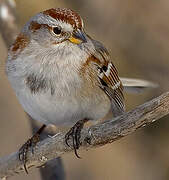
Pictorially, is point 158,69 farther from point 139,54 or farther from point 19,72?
point 19,72

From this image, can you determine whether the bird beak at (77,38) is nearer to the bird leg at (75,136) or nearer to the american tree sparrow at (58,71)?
the american tree sparrow at (58,71)

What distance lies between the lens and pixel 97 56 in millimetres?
4910

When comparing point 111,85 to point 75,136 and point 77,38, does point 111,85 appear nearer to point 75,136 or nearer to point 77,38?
point 77,38

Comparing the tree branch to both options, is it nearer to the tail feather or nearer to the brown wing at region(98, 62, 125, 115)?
the brown wing at region(98, 62, 125, 115)

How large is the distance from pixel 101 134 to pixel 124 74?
9.57 ft

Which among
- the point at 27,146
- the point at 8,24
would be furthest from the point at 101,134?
the point at 8,24

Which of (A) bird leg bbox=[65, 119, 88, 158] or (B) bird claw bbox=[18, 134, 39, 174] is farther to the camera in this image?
(B) bird claw bbox=[18, 134, 39, 174]

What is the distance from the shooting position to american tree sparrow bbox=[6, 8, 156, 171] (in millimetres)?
4602

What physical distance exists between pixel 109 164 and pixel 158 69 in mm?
1313

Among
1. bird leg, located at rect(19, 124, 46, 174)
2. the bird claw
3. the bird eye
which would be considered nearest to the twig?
bird leg, located at rect(19, 124, 46, 174)

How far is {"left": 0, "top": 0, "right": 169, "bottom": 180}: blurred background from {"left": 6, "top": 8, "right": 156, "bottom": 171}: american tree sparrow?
1992mm

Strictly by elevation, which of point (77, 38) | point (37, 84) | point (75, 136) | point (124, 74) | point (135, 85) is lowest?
point (124, 74)

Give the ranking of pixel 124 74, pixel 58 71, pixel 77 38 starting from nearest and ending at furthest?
pixel 77 38 < pixel 58 71 < pixel 124 74

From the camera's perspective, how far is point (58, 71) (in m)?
4.66
